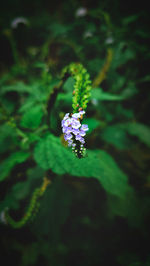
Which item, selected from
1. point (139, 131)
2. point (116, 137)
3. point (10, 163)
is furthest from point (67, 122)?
point (139, 131)

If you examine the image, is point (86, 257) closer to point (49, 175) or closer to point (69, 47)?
point (49, 175)

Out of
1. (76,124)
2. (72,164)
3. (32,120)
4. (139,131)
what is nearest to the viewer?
(76,124)

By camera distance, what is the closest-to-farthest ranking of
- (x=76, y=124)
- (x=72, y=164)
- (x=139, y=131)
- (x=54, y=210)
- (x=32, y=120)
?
(x=76, y=124), (x=72, y=164), (x=32, y=120), (x=54, y=210), (x=139, y=131)

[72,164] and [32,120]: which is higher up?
[32,120]

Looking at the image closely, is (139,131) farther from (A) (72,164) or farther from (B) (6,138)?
(B) (6,138)

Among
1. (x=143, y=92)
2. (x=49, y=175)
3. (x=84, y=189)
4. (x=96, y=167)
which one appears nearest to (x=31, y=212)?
(x=49, y=175)

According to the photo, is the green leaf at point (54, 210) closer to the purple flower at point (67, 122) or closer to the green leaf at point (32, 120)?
the green leaf at point (32, 120)

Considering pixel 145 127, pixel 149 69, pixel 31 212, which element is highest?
pixel 149 69
